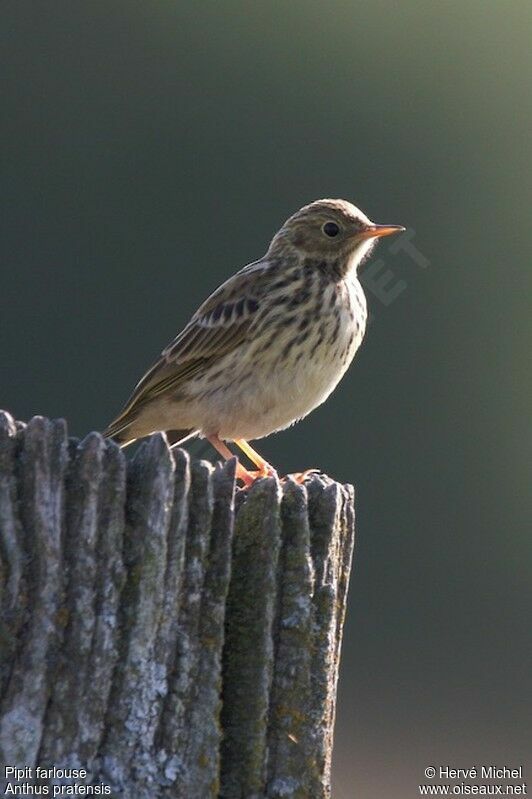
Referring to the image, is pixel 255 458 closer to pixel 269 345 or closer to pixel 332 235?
pixel 269 345

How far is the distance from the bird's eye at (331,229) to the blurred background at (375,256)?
1.27 m

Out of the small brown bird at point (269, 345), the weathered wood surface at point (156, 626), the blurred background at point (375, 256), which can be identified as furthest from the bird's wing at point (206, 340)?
the weathered wood surface at point (156, 626)

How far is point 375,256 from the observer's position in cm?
903

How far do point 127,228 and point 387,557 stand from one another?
677 centimetres

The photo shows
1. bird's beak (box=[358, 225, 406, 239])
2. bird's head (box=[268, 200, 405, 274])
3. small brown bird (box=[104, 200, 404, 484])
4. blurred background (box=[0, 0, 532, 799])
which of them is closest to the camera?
small brown bird (box=[104, 200, 404, 484])

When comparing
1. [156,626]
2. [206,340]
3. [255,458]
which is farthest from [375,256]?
[156,626]

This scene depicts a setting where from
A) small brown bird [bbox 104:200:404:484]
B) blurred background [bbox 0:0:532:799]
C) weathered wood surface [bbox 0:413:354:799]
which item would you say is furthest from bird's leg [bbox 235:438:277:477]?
weathered wood surface [bbox 0:413:354:799]

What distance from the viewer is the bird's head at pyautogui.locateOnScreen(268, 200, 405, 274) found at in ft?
27.6

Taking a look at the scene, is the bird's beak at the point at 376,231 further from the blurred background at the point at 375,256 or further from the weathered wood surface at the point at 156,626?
the weathered wood surface at the point at 156,626

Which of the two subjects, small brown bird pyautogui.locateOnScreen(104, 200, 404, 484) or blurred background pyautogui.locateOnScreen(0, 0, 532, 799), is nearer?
small brown bird pyautogui.locateOnScreen(104, 200, 404, 484)

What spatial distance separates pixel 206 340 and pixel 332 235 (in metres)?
0.84

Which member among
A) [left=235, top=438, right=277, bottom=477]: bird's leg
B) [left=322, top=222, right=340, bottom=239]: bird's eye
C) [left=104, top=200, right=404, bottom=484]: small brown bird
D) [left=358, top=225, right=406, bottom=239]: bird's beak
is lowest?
[left=235, top=438, right=277, bottom=477]: bird's leg

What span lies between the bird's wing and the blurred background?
1659 millimetres

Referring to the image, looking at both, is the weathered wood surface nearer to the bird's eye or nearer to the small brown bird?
the small brown bird
